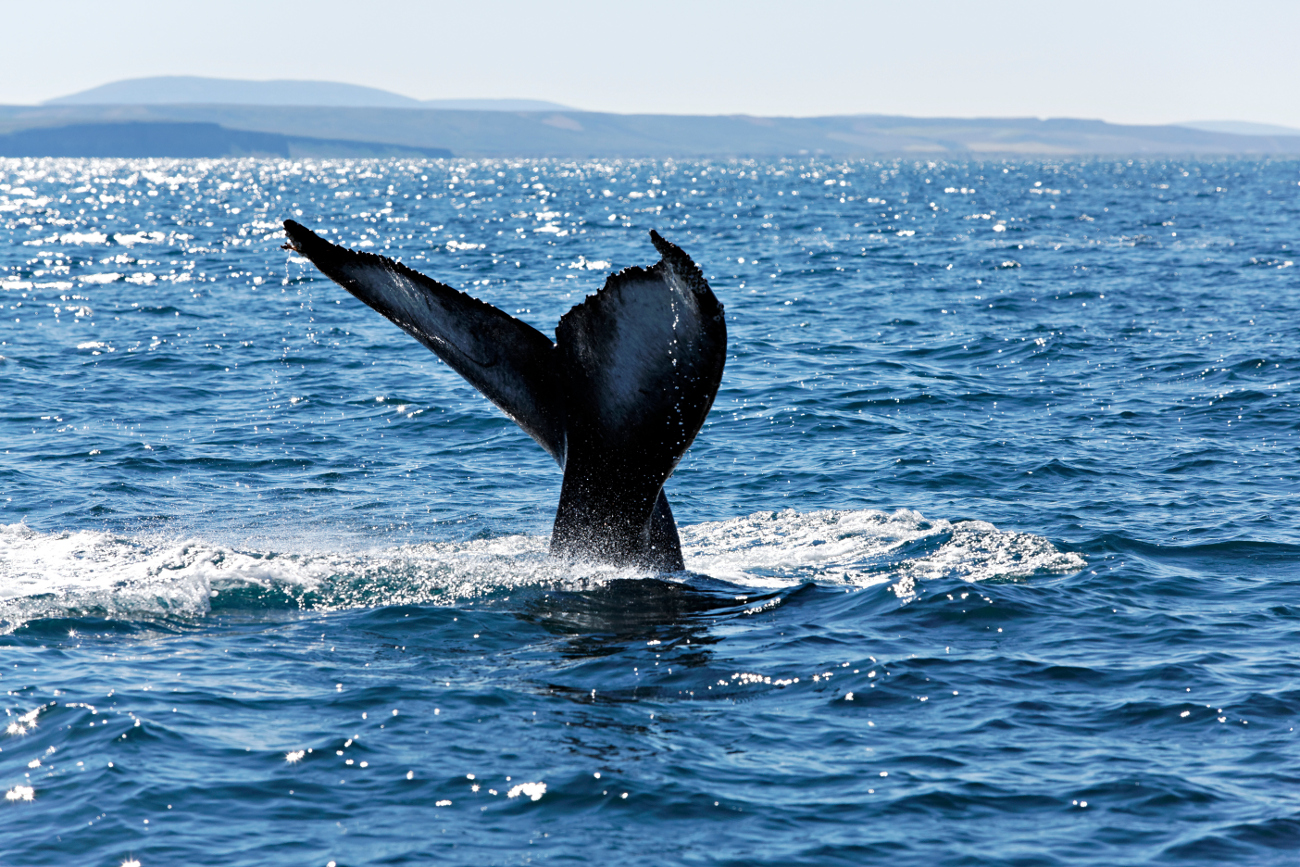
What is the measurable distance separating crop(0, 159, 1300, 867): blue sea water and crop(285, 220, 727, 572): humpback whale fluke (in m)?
1.21

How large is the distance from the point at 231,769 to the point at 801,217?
52.5m

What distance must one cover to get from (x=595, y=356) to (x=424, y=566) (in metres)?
3.45

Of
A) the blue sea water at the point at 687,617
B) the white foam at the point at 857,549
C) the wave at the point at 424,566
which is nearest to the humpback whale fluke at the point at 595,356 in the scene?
the blue sea water at the point at 687,617

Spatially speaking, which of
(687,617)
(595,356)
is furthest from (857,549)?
(595,356)

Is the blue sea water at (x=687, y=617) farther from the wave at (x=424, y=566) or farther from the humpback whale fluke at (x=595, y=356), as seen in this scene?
the humpback whale fluke at (x=595, y=356)

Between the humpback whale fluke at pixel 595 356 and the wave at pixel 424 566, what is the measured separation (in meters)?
1.33

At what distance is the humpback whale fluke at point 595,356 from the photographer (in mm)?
6242

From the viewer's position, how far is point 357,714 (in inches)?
268

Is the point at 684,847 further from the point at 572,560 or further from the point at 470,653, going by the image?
the point at 572,560

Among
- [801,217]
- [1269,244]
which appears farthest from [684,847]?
[801,217]

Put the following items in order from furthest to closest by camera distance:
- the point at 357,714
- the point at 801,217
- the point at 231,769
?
the point at 801,217 → the point at 357,714 → the point at 231,769

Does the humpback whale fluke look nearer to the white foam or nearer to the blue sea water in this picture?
the blue sea water

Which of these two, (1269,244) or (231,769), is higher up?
(1269,244)

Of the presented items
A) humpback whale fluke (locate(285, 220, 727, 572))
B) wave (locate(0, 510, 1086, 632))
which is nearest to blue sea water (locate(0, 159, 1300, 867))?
wave (locate(0, 510, 1086, 632))
